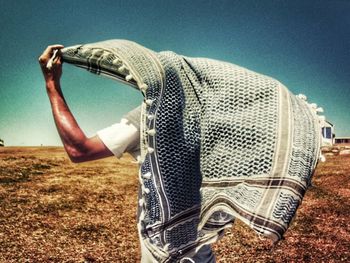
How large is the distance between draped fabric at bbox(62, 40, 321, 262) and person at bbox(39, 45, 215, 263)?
0.20m

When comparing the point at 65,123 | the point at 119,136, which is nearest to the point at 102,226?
the point at 119,136

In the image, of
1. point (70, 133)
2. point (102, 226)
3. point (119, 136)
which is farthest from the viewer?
point (102, 226)

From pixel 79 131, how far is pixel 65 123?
0.28ft

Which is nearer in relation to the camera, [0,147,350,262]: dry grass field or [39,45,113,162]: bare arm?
[39,45,113,162]: bare arm

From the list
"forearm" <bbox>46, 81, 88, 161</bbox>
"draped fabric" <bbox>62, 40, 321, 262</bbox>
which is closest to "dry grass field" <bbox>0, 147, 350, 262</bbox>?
"forearm" <bbox>46, 81, 88, 161</bbox>

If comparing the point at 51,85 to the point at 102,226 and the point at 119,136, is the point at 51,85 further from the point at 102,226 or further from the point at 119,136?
the point at 102,226

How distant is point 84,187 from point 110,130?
14.6 metres

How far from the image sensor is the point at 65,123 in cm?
212

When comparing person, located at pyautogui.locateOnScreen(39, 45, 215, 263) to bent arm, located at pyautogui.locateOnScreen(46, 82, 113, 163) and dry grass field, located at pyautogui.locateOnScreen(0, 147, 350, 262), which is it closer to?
bent arm, located at pyautogui.locateOnScreen(46, 82, 113, 163)

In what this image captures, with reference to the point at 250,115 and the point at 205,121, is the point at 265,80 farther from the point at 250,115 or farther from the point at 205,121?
Answer: the point at 205,121

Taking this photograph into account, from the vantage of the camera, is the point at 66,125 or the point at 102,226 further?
the point at 102,226

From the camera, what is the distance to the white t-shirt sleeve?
2.27 meters

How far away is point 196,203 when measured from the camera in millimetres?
2100

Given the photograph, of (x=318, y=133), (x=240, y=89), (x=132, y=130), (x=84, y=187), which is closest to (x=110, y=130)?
(x=132, y=130)
